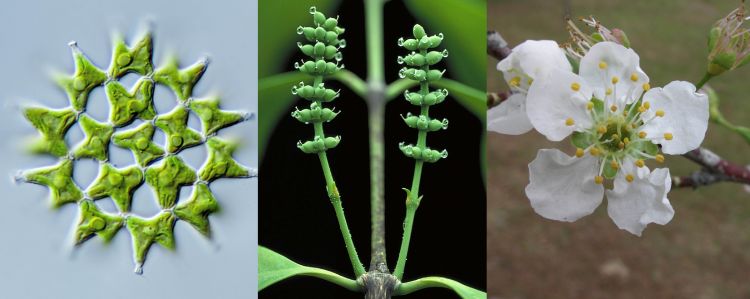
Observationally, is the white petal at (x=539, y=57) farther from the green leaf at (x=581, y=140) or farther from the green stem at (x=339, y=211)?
the green stem at (x=339, y=211)

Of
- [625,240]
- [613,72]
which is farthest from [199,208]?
[625,240]

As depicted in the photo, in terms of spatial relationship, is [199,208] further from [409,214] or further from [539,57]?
[539,57]

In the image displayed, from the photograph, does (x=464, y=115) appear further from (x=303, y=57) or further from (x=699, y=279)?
(x=699, y=279)

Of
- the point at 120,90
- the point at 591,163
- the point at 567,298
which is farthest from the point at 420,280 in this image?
the point at 567,298

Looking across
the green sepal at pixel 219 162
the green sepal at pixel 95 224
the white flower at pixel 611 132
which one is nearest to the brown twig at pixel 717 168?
the white flower at pixel 611 132

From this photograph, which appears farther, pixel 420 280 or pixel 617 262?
pixel 617 262

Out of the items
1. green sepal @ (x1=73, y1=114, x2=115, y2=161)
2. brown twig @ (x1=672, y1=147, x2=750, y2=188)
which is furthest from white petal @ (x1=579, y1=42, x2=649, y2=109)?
green sepal @ (x1=73, y1=114, x2=115, y2=161)

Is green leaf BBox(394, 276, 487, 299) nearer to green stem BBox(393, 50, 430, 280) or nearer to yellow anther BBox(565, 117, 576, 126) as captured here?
green stem BBox(393, 50, 430, 280)
